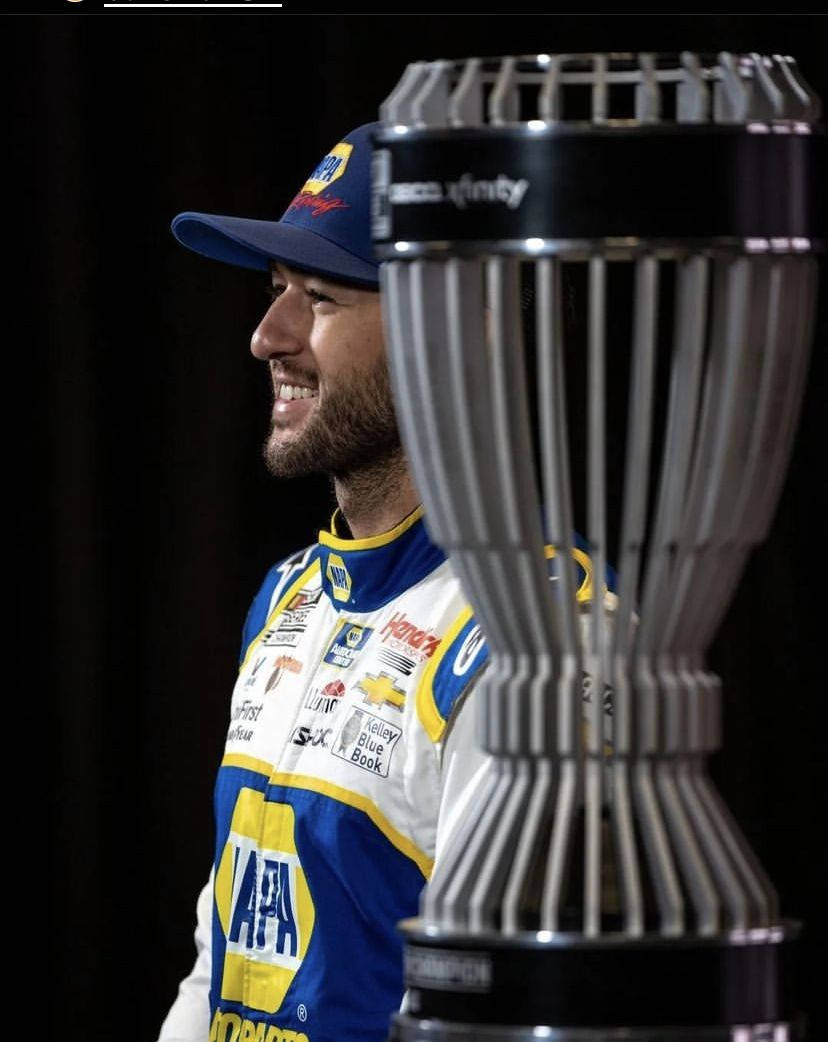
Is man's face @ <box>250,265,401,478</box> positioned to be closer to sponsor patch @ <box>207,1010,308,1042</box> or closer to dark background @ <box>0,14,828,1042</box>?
sponsor patch @ <box>207,1010,308,1042</box>

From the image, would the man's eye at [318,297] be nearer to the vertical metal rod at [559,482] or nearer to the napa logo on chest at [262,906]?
the napa logo on chest at [262,906]

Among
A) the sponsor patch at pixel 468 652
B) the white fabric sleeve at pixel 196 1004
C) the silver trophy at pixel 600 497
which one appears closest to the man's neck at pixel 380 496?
the sponsor patch at pixel 468 652

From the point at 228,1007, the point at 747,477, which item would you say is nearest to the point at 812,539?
the point at 228,1007

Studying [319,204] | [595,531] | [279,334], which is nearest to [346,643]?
[279,334]

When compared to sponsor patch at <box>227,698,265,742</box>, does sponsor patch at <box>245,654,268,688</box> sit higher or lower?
higher

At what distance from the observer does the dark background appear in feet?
7.23

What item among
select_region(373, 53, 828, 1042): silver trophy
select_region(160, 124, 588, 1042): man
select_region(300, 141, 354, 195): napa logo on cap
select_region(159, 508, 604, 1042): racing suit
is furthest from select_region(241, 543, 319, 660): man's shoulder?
select_region(373, 53, 828, 1042): silver trophy

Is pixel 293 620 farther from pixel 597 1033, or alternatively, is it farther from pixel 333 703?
pixel 597 1033

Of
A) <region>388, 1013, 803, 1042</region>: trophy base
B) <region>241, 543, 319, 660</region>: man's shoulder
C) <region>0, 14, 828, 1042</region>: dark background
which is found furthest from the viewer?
<region>0, 14, 828, 1042</region>: dark background

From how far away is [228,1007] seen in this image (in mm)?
1553

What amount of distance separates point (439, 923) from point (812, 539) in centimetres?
143

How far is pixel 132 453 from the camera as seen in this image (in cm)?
224

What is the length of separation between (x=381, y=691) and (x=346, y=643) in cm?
10

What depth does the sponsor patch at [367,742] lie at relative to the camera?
1.47m
